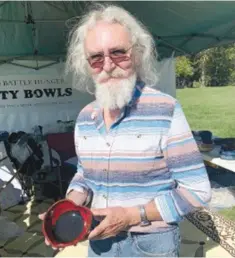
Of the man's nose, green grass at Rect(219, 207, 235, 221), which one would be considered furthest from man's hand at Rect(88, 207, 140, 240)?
green grass at Rect(219, 207, 235, 221)

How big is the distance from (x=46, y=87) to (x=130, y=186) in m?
4.31

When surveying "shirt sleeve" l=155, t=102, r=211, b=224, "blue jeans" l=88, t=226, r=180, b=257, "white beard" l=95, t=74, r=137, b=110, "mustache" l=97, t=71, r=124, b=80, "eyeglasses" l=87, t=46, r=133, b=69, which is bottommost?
"blue jeans" l=88, t=226, r=180, b=257

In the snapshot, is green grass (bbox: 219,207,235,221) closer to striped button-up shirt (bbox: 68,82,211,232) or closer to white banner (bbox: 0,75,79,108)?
striped button-up shirt (bbox: 68,82,211,232)

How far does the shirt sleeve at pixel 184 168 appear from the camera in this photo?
0.98 m

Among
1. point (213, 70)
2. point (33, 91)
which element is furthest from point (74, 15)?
point (213, 70)

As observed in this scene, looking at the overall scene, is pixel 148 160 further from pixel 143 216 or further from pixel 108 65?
pixel 108 65

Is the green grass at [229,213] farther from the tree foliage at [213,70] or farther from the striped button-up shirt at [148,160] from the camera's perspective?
the tree foliage at [213,70]

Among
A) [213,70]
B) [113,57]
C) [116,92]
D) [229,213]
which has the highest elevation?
[213,70]

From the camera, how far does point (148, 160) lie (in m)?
1.02

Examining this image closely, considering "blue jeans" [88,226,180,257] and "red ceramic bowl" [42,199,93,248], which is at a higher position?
"red ceramic bowl" [42,199,93,248]

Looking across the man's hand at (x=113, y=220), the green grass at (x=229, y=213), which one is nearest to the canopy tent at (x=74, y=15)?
the green grass at (x=229, y=213)

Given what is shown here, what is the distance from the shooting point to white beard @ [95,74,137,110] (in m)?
1.06

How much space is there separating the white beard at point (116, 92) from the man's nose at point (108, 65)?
45mm

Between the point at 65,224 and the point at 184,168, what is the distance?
0.37 m
